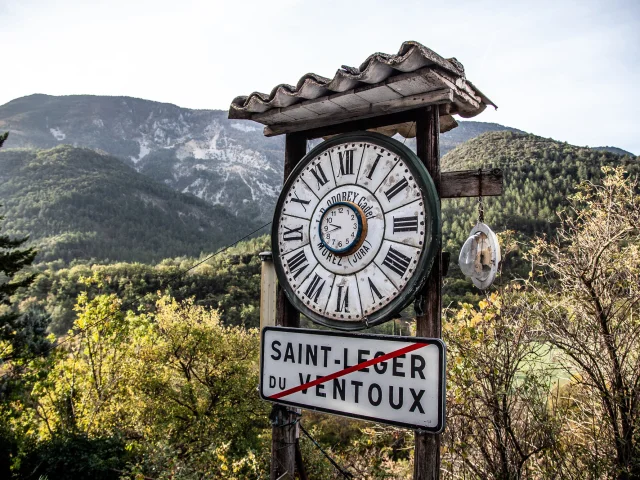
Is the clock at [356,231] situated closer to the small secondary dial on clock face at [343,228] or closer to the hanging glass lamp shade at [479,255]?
the small secondary dial on clock face at [343,228]

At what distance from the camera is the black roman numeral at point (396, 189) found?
2348 mm

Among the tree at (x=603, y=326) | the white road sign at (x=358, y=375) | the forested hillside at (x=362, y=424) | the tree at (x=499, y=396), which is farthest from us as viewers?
the forested hillside at (x=362, y=424)

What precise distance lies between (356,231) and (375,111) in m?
0.72

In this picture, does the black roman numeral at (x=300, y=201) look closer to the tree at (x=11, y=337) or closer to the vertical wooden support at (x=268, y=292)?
the vertical wooden support at (x=268, y=292)

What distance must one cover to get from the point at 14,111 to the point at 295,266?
243 metres

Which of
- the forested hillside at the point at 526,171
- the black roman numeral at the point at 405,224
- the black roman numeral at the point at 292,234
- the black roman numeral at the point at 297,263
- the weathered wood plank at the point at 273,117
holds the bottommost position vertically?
the black roman numeral at the point at 297,263

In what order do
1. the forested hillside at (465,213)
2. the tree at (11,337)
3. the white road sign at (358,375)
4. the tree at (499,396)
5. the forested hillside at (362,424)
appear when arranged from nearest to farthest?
the white road sign at (358,375) → the tree at (499,396) → the forested hillside at (362,424) → the tree at (11,337) → the forested hillside at (465,213)

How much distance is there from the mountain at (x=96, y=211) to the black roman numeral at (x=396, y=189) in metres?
89.1

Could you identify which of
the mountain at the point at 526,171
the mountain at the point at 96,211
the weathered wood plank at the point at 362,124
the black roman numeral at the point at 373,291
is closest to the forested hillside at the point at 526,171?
the mountain at the point at 526,171

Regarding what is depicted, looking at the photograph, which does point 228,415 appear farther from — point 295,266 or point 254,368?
point 295,266

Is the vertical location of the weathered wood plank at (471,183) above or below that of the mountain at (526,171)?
below

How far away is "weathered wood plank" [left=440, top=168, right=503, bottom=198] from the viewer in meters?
2.30

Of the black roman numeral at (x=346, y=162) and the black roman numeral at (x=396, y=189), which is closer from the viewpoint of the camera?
the black roman numeral at (x=396, y=189)

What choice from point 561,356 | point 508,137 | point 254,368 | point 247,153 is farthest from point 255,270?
point 247,153
